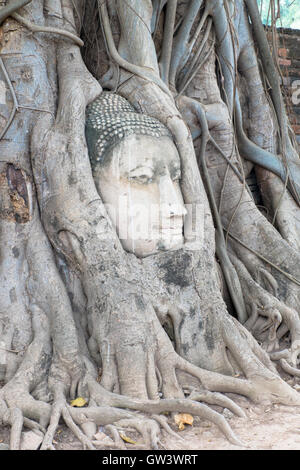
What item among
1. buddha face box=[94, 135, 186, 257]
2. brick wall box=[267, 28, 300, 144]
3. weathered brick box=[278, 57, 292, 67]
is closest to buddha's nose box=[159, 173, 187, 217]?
buddha face box=[94, 135, 186, 257]

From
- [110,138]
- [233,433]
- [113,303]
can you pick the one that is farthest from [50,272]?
[233,433]

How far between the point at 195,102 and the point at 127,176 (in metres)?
1.02

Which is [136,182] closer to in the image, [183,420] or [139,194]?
[139,194]

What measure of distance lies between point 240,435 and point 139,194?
117 cm

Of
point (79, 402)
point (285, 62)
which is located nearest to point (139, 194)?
point (79, 402)

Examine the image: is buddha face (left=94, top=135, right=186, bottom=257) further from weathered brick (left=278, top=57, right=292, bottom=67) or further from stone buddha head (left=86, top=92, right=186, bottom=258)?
weathered brick (left=278, top=57, right=292, bottom=67)

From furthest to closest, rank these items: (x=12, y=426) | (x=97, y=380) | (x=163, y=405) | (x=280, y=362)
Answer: (x=280, y=362)
(x=97, y=380)
(x=163, y=405)
(x=12, y=426)

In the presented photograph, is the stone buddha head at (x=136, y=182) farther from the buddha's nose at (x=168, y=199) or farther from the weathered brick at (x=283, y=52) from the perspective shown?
the weathered brick at (x=283, y=52)

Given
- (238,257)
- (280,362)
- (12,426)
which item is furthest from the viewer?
(238,257)

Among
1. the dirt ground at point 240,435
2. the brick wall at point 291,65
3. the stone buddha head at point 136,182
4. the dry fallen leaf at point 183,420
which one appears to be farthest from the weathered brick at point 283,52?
the dry fallen leaf at point 183,420

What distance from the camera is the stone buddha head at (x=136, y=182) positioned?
247 centimetres

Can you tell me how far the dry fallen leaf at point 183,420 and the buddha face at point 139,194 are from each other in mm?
784

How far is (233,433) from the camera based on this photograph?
1.91 meters

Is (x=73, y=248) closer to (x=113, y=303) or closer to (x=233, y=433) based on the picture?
(x=113, y=303)
